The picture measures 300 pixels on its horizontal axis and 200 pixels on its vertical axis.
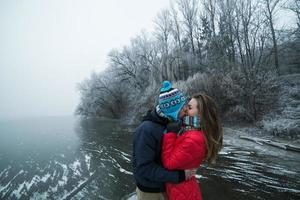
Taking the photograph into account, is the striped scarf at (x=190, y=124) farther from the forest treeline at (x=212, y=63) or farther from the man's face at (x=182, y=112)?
the forest treeline at (x=212, y=63)

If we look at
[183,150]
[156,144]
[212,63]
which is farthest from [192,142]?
[212,63]


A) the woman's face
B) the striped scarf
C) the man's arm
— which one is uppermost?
the woman's face

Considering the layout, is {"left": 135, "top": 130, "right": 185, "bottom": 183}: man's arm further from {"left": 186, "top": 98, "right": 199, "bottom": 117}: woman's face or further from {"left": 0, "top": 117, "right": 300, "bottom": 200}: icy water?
{"left": 0, "top": 117, "right": 300, "bottom": 200}: icy water

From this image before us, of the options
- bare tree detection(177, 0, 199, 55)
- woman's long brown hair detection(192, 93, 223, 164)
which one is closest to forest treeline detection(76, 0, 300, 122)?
bare tree detection(177, 0, 199, 55)

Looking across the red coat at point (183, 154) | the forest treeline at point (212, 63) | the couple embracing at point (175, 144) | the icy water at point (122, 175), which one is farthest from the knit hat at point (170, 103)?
the forest treeline at point (212, 63)

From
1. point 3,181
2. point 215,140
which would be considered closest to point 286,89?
point 215,140

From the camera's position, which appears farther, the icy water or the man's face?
the icy water

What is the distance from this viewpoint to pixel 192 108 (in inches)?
72.8

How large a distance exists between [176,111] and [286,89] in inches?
714

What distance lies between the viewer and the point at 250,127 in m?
14.4

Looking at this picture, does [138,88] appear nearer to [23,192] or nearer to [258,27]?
[258,27]

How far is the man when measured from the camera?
1.69 meters

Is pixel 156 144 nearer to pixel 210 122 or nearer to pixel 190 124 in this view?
pixel 190 124

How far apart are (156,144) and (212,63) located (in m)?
19.9
